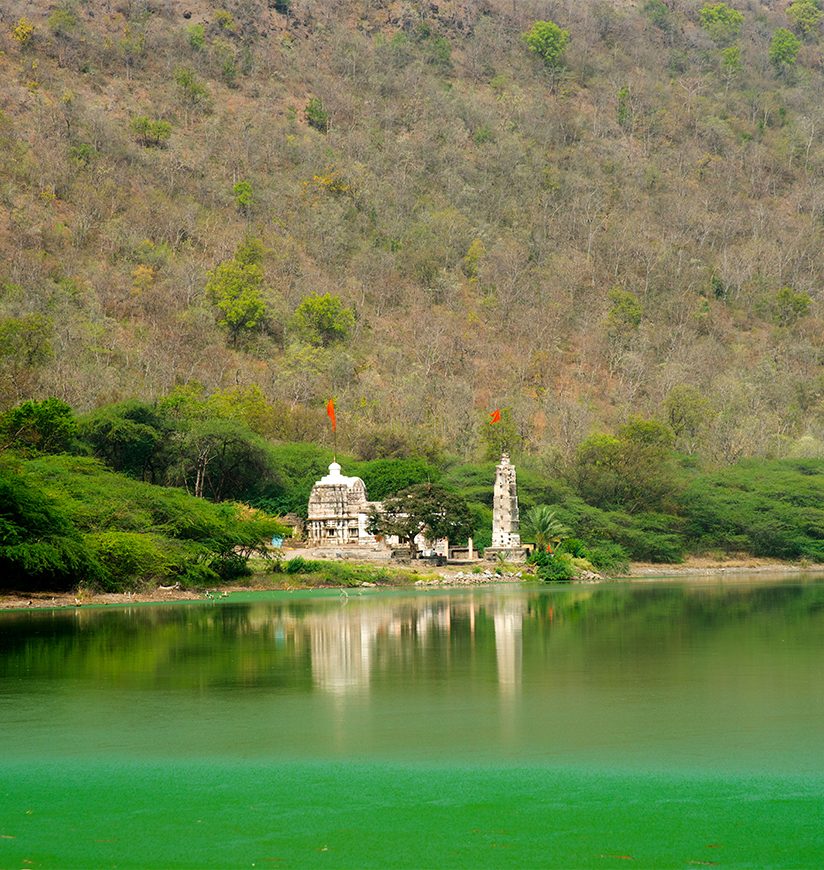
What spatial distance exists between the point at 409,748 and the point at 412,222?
103 metres

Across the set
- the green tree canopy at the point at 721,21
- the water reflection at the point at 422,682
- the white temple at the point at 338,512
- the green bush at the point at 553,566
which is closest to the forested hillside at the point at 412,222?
the green tree canopy at the point at 721,21

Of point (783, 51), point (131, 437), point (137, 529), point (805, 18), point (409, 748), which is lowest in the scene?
point (409, 748)

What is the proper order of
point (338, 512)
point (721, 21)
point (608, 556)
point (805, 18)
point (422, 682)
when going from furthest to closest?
point (805, 18) → point (721, 21) → point (608, 556) → point (338, 512) → point (422, 682)

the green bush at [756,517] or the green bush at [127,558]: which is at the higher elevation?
the green bush at [756,517]

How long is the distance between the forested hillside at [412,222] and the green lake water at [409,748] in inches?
1762

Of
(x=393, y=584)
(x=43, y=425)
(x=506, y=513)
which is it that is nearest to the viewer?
(x=393, y=584)

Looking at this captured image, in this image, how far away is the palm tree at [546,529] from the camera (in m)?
65.0

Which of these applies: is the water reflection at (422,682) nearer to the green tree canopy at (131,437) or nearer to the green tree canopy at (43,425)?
the green tree canopy at (43,425)

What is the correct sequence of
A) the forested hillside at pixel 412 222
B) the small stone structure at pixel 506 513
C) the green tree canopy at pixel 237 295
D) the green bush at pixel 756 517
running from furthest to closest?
the green tree canopy at pixel 237 295 → the forested hillside at pixel 412 222 → the green bush at pixel 756 517 → the small stone structure at pixel 506 513

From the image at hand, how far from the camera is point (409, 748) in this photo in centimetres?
1775

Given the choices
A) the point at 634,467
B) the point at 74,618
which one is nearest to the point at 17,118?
the point at 634,467

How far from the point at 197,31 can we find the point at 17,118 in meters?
25.0

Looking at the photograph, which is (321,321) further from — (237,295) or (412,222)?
(412,222)

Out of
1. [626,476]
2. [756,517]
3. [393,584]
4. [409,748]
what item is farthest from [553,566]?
[409,748]
